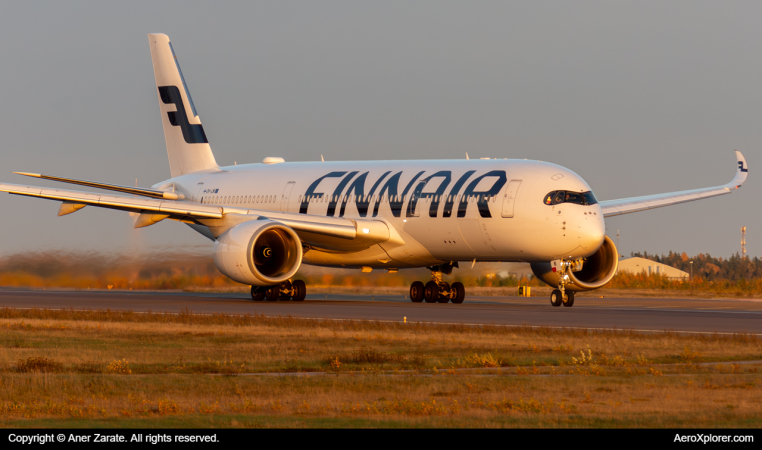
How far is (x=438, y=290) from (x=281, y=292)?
5.38 m

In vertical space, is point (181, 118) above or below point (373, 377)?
above

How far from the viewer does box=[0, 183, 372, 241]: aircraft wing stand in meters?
30.5

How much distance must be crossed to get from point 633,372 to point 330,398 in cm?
466

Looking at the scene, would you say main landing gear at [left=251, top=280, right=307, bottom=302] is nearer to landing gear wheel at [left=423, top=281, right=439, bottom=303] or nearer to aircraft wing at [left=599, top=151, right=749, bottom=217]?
landing gear wheel at [left=423, top=281, right=439, bottom=303]

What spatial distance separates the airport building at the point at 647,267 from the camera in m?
68.8

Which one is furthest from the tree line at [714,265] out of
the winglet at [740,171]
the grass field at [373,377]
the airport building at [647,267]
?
the grass field at [373,377]

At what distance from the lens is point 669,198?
117 ft

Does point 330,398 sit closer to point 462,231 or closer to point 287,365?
point 287,365

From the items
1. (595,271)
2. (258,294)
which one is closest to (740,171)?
(595,271)

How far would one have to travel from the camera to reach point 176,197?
3962 centimetres

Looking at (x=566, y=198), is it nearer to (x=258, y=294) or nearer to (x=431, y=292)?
(x=431, y=292)

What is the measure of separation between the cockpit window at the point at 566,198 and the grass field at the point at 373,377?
8901 mm

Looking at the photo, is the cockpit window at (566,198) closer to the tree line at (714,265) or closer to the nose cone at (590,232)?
the nose cone at (590,232)
